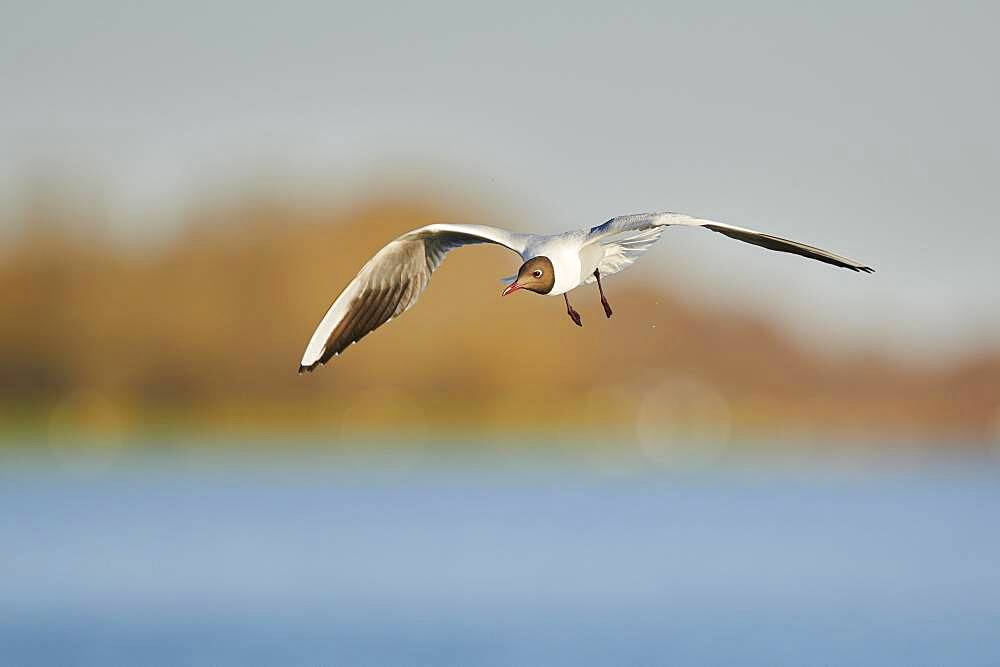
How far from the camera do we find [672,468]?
193ft

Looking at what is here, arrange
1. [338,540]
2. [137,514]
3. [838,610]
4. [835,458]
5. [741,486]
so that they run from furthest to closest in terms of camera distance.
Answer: [835,458], [741,486], [137,514], [338,540], [838,610]

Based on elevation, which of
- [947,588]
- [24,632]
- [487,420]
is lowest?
[947,588]

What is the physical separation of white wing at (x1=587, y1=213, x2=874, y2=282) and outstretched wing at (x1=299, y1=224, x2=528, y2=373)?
795 millimetres

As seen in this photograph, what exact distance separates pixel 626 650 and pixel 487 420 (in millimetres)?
43415

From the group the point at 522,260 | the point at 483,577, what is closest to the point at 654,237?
the point at 522,260

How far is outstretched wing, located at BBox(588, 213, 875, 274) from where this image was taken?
29.9ft

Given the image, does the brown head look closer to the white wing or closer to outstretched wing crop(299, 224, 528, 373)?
the white wing

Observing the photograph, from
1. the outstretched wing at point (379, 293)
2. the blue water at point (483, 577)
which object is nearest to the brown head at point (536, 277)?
the outstretched wing at point (379, 293)

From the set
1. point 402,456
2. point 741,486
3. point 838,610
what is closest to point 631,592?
point 838,610

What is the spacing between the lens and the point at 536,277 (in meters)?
9.29

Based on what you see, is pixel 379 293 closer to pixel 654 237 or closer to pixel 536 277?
pixel 536 277

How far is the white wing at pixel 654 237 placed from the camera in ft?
29.9

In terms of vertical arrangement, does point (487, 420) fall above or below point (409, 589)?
above

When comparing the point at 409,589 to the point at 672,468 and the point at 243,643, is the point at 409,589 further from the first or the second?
the point at 672,468
